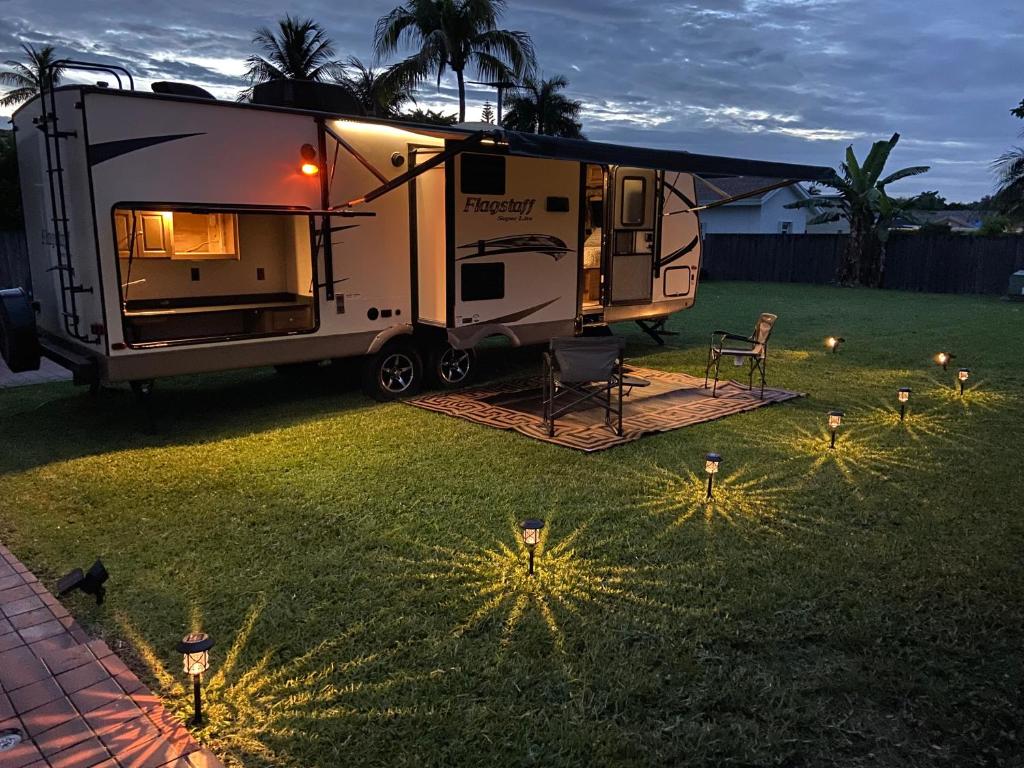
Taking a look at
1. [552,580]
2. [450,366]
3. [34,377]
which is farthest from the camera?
[34,377]

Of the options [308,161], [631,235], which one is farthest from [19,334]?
[631,235]

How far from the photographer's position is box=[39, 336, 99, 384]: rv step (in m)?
5.95

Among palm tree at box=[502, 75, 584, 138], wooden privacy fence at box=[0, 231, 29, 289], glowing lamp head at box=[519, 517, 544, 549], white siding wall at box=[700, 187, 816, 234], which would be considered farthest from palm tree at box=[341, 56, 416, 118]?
glowing lamp head at box=[519, 517, 544, 549]

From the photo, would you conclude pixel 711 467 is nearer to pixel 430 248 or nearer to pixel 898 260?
pixel 430 248

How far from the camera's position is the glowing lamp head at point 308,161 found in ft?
21.7

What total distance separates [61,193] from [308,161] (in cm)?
197

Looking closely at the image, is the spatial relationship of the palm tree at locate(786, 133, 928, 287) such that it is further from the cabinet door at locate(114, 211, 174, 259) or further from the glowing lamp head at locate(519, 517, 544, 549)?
the glowing lamp head at locate(519, 517, 544, 549)

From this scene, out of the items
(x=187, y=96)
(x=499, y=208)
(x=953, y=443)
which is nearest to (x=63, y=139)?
(x=187, y=96)

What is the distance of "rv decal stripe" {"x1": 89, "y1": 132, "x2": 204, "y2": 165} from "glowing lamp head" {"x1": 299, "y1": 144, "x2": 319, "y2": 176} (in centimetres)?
109

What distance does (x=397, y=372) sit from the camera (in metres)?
7.75

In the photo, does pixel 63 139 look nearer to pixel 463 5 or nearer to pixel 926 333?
pixel 926 333

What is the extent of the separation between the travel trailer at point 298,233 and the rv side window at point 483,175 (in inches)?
0.7

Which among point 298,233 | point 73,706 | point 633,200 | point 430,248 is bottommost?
point 73,706

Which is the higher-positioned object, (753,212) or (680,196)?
(753,212)
